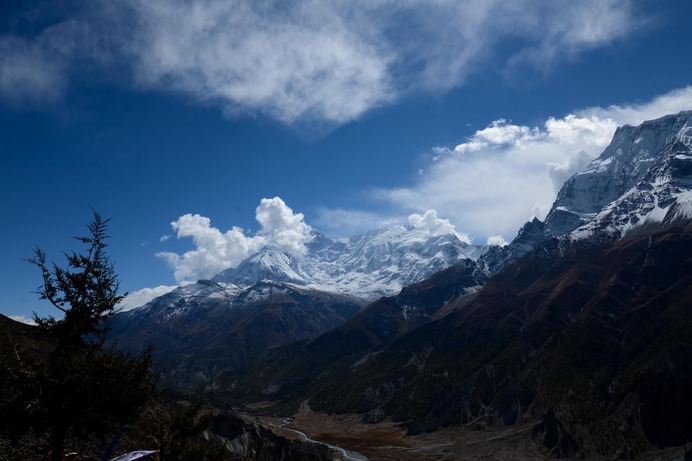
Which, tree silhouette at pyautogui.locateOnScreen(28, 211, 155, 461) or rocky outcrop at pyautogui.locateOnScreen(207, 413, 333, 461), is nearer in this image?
tree silhouette at pyautogui.locateOnScreen(28, 211, 155, 461)

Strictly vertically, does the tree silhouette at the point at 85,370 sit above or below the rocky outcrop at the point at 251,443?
above

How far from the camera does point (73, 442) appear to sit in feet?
159

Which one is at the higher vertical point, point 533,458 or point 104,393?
point 104,393

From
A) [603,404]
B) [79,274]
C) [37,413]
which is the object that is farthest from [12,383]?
[603,404]

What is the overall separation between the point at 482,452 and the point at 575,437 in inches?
1366

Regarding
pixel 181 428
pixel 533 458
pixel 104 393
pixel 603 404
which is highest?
pixel 104 393

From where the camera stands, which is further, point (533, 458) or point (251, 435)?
point (533, 458)

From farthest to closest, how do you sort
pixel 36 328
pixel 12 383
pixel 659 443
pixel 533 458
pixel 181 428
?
pixel 533 458 < pixel 659 443 < pixel 181 428 < pixel 36 328 < pixel 12 383

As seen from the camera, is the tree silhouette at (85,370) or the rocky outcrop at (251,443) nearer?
the tree silhouette at (85,370)

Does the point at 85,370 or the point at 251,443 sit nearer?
the point at 85,370

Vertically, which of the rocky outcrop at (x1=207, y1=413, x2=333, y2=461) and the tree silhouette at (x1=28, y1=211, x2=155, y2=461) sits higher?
the tree silhouette at (x1=28, y1=211, x2=155, y2=461)

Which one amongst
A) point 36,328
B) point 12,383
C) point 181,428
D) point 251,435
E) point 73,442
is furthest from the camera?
point 251,435

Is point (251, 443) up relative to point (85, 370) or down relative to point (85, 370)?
down

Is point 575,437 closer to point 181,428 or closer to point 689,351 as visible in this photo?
point 689,351
